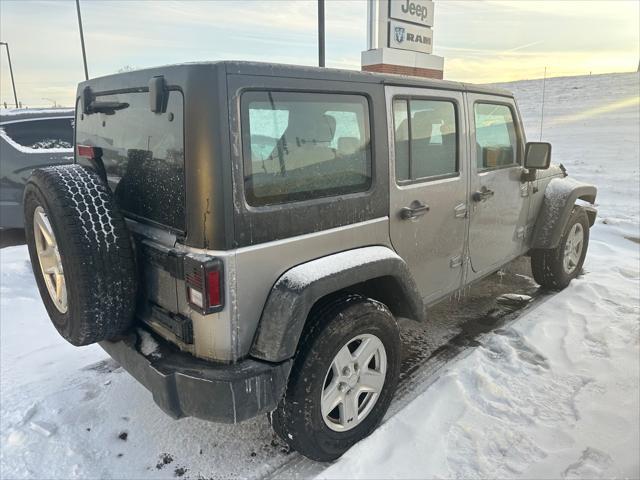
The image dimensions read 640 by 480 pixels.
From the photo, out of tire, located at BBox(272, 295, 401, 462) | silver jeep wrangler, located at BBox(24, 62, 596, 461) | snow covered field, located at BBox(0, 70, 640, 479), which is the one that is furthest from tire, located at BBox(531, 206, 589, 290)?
tire, located at BBox(272, 295, 401, 462)

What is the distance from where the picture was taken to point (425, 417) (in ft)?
8.87

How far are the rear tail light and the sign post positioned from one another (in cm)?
580

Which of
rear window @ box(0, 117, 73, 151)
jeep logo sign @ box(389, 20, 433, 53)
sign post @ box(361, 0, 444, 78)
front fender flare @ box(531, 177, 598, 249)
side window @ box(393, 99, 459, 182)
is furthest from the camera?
jeep logo sign @ box(389, 20, 433, 53)

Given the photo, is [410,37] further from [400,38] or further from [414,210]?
[414,210]

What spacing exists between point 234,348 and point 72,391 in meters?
1.59

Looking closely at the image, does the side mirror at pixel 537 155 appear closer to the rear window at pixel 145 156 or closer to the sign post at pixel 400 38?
the rear window at pixel 145 156

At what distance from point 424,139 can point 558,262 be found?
2365mm

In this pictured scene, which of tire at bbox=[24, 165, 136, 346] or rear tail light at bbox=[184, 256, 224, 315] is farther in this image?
tire at bbox=[24, 165, 136, 346]

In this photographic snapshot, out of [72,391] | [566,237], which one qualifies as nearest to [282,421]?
[72,391]

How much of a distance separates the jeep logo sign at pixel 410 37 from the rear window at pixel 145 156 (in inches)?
236

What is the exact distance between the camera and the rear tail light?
1.94 m

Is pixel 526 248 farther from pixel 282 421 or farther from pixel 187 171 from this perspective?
pixel 187 171

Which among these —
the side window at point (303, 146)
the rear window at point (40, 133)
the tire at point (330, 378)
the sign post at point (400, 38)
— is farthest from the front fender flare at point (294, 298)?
the rear window at point (40, 133)

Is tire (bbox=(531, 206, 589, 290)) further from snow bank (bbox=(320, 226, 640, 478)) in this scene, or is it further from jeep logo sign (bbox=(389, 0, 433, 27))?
jeep logo sign (bbox=(389, 0, 433, 27))
